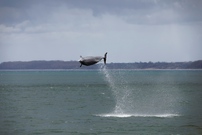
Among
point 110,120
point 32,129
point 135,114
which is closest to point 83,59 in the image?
point 32,129

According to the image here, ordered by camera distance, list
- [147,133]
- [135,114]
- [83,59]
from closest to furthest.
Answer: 1. [83,59]
2. [147,133]
3. [135,114]

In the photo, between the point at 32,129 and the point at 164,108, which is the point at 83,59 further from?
the point at 164,108

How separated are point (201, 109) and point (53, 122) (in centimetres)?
3013

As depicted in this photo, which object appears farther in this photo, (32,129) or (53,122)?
(53,122)

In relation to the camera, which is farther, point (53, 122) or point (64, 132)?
point (53, 122)

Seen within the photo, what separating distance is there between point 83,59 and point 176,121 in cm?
4479

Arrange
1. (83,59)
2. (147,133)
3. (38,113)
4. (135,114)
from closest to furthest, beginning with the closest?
(83,59) → (147,133) → (135,114) → (38,113)

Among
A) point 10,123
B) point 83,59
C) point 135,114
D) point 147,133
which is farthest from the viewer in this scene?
point 135,114

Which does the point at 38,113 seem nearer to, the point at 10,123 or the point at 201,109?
the point at 10,123

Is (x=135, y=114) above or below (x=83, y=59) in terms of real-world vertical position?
below

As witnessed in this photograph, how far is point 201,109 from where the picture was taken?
82.0 metres

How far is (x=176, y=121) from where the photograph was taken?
212 feet

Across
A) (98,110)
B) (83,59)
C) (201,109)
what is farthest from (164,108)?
(83,59)

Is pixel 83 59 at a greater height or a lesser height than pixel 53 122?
greater
